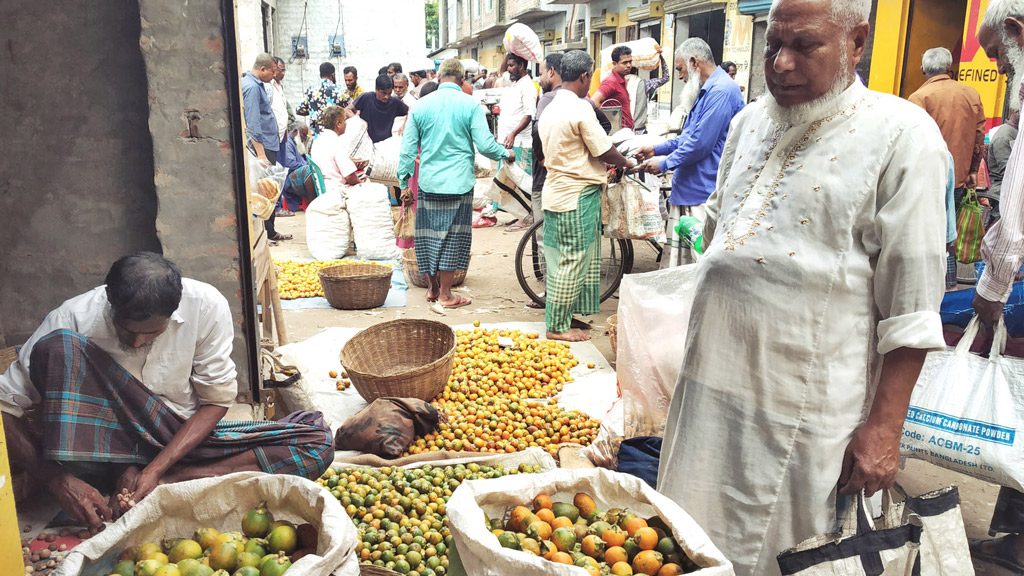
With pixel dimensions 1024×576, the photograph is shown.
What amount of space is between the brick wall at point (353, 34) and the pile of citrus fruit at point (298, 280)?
13.3 metres

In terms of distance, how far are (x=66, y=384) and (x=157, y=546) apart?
1044mm

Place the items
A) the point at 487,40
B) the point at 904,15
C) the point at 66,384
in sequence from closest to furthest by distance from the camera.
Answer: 1. the point at 66,384
2. the point at 904,15
3. the point at 487,40

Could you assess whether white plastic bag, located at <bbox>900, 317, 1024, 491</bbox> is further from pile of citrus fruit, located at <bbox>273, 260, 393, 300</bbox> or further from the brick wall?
the brick wall

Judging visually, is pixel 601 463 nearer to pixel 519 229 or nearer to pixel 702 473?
pixel 702 473

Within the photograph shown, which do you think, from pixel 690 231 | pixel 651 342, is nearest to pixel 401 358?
pixel 651 342

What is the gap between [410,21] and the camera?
858 inches

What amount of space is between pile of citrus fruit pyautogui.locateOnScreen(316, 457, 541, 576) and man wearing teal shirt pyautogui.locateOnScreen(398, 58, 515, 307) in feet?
11.1

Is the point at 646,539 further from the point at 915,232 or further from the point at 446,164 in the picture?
the point at 446,164

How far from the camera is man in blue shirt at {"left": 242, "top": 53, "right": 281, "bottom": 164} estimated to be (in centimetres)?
828

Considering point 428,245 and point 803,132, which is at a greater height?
point 803,132

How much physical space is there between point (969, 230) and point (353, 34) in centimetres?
1868

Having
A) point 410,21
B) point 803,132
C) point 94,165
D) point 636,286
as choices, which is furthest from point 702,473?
point 410,21

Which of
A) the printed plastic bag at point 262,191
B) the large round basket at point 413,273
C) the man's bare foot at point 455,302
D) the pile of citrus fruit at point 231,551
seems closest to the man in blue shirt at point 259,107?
the large round basket at point 413,273

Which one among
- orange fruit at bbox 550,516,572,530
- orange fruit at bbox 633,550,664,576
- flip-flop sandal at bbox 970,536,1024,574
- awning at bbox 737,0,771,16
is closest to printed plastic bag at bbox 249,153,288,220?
orange fruit at bbox 550,516,572,530
